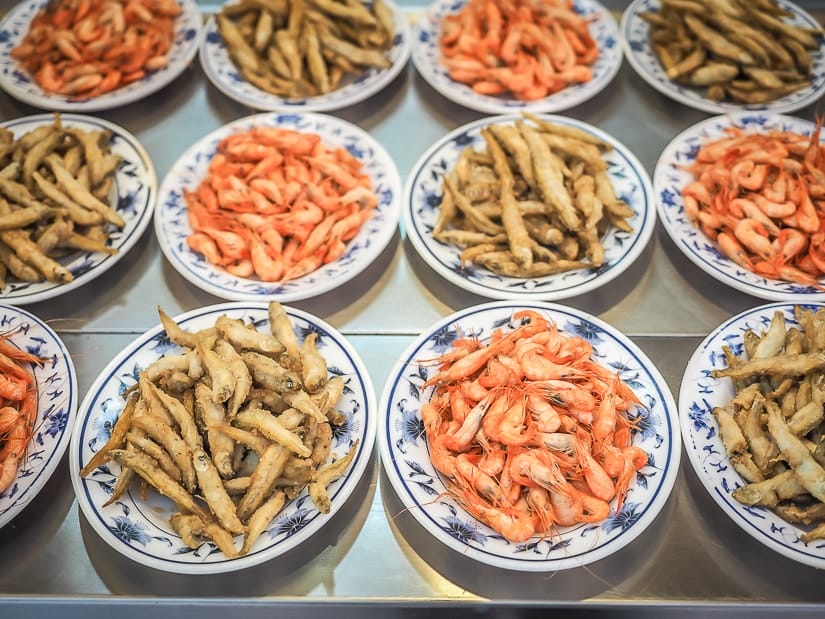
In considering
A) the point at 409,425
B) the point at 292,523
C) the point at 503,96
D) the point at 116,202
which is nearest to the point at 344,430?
the point at 409,425

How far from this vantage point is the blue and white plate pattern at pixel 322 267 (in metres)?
2.43

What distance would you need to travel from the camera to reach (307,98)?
310 centimetres

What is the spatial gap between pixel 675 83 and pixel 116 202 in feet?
7.21

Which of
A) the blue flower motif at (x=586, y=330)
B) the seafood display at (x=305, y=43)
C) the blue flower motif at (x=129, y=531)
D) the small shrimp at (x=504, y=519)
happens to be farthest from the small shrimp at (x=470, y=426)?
the seafood display at (x=305, y=43)

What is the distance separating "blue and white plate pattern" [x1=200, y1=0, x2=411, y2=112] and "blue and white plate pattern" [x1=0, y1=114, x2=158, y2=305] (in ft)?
1.51

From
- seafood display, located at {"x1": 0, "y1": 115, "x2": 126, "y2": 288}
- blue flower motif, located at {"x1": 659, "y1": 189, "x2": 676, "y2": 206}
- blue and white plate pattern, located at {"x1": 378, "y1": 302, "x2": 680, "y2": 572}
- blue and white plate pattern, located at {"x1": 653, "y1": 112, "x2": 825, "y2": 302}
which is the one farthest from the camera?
blue flower motif, located at {"x1": 659, "y1": 189, "x2": 676, "y2": 206}

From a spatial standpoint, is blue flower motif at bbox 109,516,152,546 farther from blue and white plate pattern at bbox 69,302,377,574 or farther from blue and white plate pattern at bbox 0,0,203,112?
blue and white plate pattern at bbox 0,0,203,112

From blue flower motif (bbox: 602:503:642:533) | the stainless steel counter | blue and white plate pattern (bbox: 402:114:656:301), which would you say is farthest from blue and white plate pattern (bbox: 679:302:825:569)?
blue and white plate pattern (bbox: 402:114:656:301)

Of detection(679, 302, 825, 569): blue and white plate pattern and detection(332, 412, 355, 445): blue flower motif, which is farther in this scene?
detection(332, 412, 355, 445): blue flower motif

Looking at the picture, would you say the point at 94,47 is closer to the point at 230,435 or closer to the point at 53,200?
the point at 53,200

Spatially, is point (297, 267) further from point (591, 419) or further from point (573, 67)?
point (573, 67)

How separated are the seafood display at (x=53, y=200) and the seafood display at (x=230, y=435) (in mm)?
675

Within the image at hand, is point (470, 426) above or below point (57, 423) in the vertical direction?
above

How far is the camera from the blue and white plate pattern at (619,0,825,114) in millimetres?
2969
